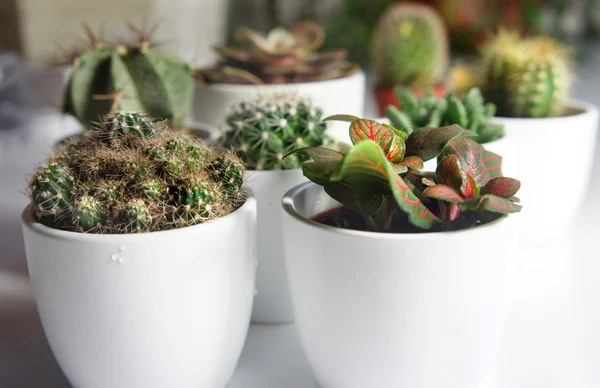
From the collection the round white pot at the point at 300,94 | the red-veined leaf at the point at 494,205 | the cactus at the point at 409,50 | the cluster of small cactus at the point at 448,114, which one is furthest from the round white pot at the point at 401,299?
the cactus at the point at 409,50

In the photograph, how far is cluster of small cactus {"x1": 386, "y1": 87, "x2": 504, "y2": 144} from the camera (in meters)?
0.71

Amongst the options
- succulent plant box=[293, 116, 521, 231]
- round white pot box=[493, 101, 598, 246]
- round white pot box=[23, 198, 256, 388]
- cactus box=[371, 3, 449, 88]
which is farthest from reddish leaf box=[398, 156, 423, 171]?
cactus box=[371, 3, 449, 88]

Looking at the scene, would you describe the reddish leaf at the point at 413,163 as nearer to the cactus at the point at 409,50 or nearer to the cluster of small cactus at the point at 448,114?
the cluster of small cactus at the point at 448,114

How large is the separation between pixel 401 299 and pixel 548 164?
0.46m

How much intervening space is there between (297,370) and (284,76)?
1.47 feet

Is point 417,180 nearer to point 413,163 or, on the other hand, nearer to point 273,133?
point 413,163

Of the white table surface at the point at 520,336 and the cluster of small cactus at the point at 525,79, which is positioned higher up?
the cluster of small cactus at the point at 525,79

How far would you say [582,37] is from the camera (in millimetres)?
2375

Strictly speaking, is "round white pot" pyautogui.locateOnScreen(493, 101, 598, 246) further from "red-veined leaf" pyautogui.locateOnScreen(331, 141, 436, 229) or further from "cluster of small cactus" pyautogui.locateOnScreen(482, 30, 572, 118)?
"red-veined leaf" pyautogui.locateOnScreen(331, 141, 436, 229)

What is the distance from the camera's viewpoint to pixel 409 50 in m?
1.31

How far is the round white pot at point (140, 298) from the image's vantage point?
0.46 m

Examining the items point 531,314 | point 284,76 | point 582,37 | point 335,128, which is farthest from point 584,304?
point 582,37

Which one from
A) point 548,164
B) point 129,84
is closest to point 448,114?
point 548,164

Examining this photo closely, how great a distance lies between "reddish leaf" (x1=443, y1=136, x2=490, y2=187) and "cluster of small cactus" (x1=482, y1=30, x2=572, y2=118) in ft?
1.31
